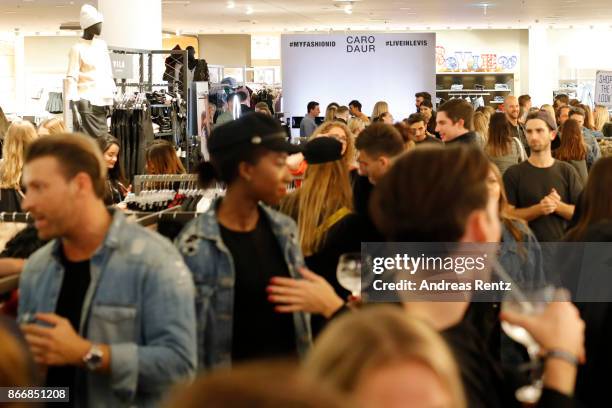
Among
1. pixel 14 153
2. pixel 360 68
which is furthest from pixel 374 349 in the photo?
pixel 360 68

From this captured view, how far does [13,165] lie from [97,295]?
4.27 metres

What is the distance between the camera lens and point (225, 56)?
3173 centimetres

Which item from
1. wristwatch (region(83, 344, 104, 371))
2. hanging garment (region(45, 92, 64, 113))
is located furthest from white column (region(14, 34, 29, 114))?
wristwatch (region(83, 344, 104, 371))

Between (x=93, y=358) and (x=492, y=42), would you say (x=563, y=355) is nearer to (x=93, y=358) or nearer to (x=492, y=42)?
(x=93, y=358)

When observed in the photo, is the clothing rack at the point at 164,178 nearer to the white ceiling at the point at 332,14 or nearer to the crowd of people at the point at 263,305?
the crowd of people at the point at 263,305

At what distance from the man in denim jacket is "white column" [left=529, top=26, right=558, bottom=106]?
2865cm

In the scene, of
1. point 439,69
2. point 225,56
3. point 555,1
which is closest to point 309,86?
point 555,1

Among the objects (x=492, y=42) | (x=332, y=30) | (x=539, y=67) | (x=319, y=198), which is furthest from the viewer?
(x=492, y=42)

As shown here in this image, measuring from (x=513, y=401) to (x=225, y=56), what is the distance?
99.1ft

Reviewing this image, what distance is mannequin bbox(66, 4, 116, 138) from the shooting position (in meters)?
8.57

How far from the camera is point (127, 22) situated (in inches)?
449

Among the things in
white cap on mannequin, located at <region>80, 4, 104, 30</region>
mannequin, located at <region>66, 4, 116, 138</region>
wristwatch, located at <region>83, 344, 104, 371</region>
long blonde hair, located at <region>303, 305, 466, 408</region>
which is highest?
white cap on mannequin, located at <region>80, 4, 104, 30</region>

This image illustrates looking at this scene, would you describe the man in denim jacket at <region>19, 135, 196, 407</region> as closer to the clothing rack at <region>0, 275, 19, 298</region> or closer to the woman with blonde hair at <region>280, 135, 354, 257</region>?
the clothing rack at <region>0, 275, 19, 298</region>

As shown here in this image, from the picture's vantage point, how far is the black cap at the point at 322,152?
4070mm
